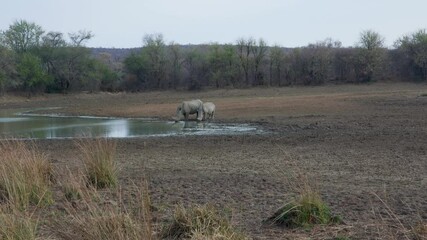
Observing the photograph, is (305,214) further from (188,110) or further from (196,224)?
(188,110)

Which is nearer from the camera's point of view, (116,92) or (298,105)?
(298,105)

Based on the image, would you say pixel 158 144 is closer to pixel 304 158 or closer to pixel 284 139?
pixel 284 139

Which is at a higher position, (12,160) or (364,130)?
(12,160)

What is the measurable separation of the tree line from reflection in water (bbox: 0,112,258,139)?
31937 millimetres

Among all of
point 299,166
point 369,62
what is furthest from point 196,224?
point 369,62

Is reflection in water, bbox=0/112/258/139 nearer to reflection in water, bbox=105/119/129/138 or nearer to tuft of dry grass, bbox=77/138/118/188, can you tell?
reflection in water, bbox=105/119/129/138

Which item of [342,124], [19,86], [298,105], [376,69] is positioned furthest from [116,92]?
[342,124]

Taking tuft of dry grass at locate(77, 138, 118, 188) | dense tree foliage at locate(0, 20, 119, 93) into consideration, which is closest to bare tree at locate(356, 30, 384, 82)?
dense tree foliage at locate(0, 20, 119, 93)

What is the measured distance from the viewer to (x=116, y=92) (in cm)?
6862

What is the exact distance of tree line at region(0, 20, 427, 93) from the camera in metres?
63.0

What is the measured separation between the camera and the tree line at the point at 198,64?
2479 inches

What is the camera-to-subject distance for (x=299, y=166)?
1291 cm

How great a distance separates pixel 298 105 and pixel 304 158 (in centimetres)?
2041

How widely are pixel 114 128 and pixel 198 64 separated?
44.0m
